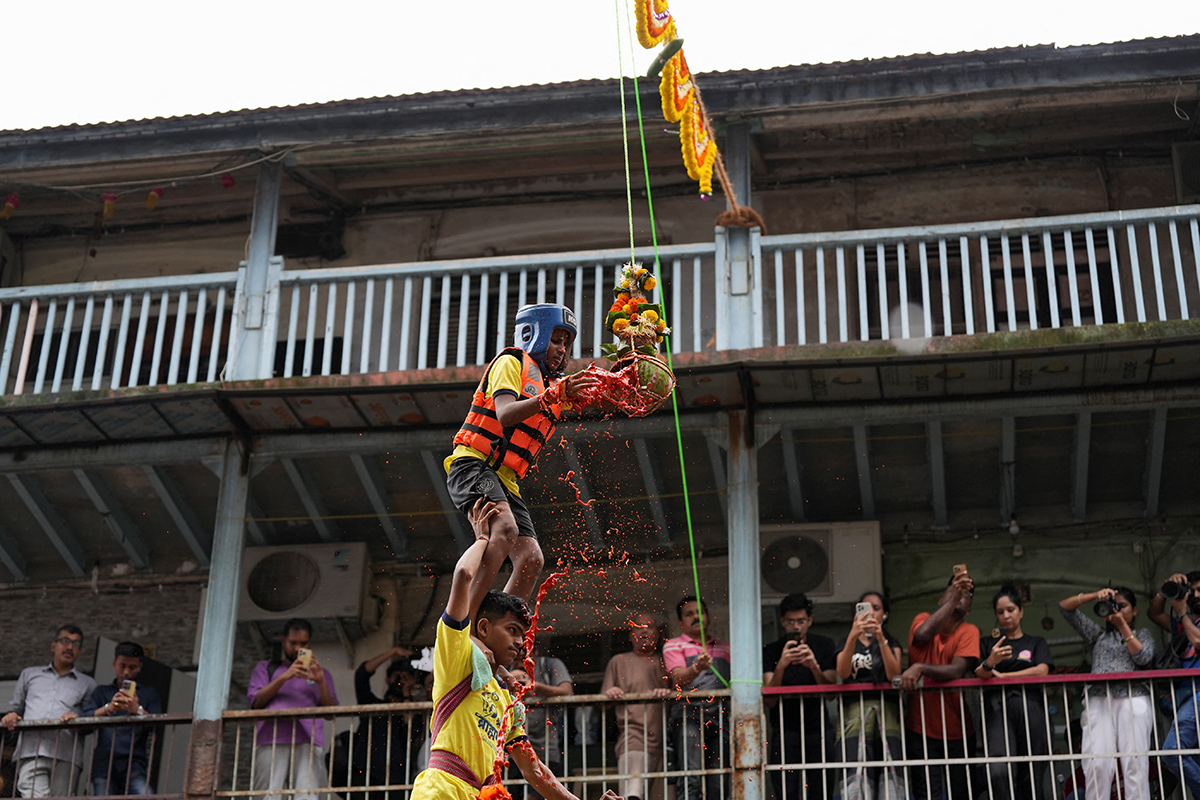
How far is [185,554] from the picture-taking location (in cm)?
1373

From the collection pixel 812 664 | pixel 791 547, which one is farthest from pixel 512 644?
pixel 791 547

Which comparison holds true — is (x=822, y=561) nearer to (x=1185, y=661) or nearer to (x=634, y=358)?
(x=1185, y=661)

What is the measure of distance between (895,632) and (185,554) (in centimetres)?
587

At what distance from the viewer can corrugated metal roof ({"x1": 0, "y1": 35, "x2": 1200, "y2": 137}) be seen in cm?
1139

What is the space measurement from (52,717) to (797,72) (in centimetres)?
694

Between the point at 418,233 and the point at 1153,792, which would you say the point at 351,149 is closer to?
the point at 418,233

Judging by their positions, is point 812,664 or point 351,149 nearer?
point 812,664

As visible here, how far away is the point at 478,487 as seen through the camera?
7652 millimetres

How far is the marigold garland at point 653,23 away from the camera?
9.74 meters

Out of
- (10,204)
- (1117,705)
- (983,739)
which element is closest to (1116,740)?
(1117,705)

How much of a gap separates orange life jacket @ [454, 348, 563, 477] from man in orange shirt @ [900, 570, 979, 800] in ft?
11.2

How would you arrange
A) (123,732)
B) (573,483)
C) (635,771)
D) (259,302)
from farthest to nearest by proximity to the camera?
(573,483) → (259,302) → (123,732) → (635,771)

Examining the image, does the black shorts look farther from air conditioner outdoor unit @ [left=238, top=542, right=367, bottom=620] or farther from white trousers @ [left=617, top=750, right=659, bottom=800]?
air conditioner outdoor unit @ [left=238, top=542, right=367, bottom=620]

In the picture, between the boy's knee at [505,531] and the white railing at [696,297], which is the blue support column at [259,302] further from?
the boy's knee at [505,531]
